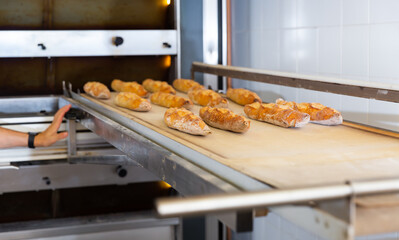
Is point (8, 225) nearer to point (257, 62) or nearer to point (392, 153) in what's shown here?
point (257, 62)

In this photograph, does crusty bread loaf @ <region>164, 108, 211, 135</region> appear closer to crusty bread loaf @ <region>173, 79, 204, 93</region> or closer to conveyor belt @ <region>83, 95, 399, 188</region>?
conveyor belt @ <region>83, 95, 399, 188</region>

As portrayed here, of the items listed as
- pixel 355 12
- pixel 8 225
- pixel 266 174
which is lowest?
pixel 8 225

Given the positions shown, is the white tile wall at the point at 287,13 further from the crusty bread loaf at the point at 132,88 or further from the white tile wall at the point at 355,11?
the crusty bread loaf at the point at 132,88

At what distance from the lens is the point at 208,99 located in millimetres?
2141

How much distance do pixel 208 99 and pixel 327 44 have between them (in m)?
0.54

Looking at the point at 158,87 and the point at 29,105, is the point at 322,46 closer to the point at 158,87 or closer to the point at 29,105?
the point at 158,87

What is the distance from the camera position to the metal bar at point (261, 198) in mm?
666

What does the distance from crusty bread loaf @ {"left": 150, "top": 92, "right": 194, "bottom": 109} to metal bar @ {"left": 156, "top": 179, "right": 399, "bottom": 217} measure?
1375mm

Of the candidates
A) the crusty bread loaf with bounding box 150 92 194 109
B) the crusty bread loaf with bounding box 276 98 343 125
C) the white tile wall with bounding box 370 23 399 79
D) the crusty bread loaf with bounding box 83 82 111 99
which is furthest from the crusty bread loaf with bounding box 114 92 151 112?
the white tile wall with bounding box 370 23 399 79

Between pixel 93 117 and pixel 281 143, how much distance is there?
904 mm

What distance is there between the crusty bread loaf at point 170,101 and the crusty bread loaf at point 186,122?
405 mm

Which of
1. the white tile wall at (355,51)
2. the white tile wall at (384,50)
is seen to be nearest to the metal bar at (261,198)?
the white tile wall at (384,50)

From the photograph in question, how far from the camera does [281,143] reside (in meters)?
1.36

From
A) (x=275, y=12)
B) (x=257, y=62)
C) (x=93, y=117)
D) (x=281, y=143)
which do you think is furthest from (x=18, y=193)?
(x=281, y=143)
